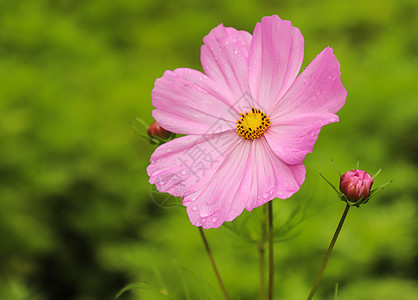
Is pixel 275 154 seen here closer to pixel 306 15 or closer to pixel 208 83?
pixel 208 83

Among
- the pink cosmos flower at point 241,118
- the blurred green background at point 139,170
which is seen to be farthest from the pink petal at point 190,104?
the blurred green background at point 139,170

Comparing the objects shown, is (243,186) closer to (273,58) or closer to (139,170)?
(273,58)

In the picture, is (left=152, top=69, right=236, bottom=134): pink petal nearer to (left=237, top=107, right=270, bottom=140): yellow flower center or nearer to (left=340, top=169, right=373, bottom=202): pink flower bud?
(left=237, top=107, right=270, bottom=140): yellow flower center

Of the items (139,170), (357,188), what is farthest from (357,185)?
(139,170)

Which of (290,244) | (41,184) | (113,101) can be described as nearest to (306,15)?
(113,101)

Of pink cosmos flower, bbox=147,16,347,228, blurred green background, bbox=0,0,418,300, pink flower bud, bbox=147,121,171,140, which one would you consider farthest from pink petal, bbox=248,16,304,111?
blurred green background, bbox=0,0,418,300

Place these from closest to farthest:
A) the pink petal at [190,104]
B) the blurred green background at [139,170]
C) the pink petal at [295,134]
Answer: the pink petal at [295,134], the pink petal at [190,104], the blurred green background at [139,170]

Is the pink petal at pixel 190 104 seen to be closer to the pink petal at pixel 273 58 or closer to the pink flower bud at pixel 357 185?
the pink petal at pixel 273 58
